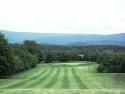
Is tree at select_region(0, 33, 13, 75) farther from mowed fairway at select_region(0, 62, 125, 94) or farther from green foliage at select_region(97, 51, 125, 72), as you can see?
green foliage at select_region(97, 51, 125, 72)

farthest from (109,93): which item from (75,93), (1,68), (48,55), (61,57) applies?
(61,57)

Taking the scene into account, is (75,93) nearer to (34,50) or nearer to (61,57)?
(34,50)

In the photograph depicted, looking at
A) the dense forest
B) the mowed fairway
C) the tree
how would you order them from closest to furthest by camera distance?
the mowed fairway → the tree → the dense forest

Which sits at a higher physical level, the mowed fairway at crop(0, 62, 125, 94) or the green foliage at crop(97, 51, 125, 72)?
the mowed fairway at crop(0, 62, 125, 94)

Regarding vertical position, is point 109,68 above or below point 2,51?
below

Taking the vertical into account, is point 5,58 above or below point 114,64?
above

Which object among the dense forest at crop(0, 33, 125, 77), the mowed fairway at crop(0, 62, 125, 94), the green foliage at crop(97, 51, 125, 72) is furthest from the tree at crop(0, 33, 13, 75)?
the green foliage at crop(97, 51, 125, 72)

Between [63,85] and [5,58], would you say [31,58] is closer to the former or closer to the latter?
[5,58]

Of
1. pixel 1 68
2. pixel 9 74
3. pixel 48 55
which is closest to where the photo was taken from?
pixel 1 68

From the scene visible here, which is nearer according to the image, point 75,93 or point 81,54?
point 75,93

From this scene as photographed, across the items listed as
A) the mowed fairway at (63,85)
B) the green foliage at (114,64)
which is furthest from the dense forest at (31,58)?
the mowed fairway at (63,85)

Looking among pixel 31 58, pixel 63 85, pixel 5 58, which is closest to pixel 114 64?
pixel 31 58
